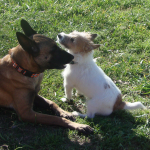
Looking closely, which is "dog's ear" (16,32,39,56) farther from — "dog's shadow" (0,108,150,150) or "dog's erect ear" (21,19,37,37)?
"dog's shadow" (0,108,150,150)

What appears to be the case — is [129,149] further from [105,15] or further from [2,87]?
[105,15]

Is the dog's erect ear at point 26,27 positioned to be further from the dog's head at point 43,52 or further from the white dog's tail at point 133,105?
the white dog's tail at point 133,105

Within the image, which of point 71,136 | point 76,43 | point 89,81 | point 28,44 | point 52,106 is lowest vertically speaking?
point 71,136

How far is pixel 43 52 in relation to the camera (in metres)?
3.22

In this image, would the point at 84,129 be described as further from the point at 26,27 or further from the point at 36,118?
the point at 26,27

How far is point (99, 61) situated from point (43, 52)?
6.90ft

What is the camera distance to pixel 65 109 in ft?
12.8

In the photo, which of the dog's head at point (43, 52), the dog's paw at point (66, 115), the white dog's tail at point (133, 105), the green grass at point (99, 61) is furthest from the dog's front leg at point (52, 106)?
the white dog's tail at point (133, 105)

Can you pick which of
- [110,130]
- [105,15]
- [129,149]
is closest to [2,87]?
[110,130]

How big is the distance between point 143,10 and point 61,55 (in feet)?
15.5

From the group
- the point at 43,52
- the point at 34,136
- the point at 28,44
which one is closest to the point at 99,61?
the point at 43,52

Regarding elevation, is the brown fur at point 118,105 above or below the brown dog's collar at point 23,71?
below

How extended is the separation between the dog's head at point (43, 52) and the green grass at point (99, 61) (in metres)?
1.00

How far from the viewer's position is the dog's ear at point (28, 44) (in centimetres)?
297
